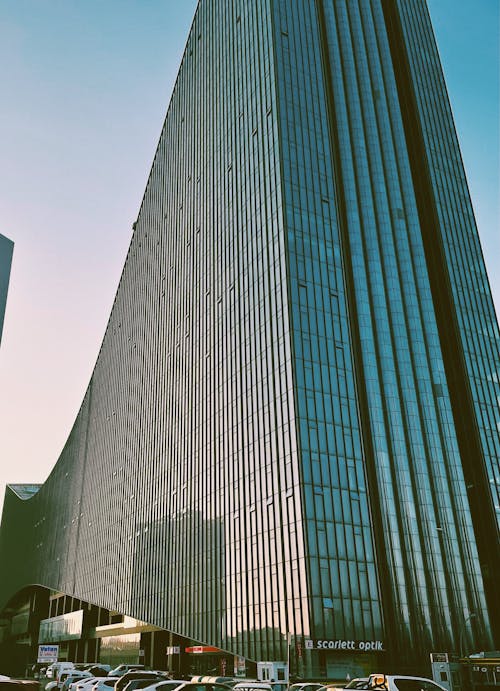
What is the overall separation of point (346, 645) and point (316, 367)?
78.1 ft

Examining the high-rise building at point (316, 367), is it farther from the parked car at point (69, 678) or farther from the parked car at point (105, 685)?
the parked car at point (105, 685)

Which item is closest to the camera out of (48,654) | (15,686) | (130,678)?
(15,686)

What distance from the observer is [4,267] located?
1728cm

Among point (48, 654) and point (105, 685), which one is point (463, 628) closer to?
point (105, 685)

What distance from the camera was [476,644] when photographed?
58438 millimetres

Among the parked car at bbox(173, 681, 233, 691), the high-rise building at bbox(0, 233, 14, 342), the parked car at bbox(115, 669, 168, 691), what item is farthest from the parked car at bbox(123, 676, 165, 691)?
the high-rise building at bbox(0, 233, 14, 342)

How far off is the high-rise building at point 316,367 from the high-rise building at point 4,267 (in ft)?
125

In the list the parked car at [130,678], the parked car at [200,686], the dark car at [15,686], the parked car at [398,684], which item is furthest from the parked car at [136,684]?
the dark car at [15,686]

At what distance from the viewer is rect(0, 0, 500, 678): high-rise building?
2189 inches

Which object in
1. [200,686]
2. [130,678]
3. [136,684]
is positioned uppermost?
[130,678]

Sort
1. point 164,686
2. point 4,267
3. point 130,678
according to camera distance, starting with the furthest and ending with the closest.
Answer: point 130,678, point 164,686, point 4,267

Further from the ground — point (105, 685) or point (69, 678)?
point (69, 678)

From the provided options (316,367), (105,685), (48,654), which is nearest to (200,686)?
(105,685)

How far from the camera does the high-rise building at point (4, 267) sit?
17.0 meters
